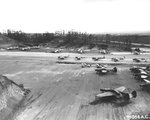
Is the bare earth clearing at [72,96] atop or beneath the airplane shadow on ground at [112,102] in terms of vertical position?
beneath

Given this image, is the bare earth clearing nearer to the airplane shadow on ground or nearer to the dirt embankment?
the airplane shadow on ground

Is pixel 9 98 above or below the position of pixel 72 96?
above

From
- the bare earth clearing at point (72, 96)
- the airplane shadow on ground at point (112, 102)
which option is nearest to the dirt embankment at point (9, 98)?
the bare earth clearing at point (72, 96)

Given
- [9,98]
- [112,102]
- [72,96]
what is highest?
[9,98]

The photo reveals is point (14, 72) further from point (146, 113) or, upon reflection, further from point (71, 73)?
point (146, 113)

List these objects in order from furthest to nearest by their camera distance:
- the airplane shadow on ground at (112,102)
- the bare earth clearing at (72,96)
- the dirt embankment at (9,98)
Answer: the airplane shadow on ground at (112,102), the dirt embankment at (9,98), the bare earth clearing at (72,96)

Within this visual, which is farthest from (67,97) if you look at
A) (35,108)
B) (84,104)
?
(35,108)

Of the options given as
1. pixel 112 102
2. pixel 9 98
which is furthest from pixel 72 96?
pixel 9 98

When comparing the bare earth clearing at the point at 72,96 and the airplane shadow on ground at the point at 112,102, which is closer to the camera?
the bare earth clearing at the point at 72,96

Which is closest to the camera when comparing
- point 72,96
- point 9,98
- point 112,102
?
point 112,102

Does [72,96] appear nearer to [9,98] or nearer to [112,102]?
[112,102]

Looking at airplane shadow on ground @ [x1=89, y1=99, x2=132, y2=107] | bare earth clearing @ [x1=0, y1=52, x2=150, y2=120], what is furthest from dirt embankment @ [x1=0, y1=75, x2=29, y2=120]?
airplane shadow on ground @ [x1=89, y1=99, x2=132, y2=107]

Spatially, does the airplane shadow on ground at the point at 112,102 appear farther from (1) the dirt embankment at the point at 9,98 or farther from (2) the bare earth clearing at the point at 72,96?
(1) the dirt embankment at the point at 9,98
